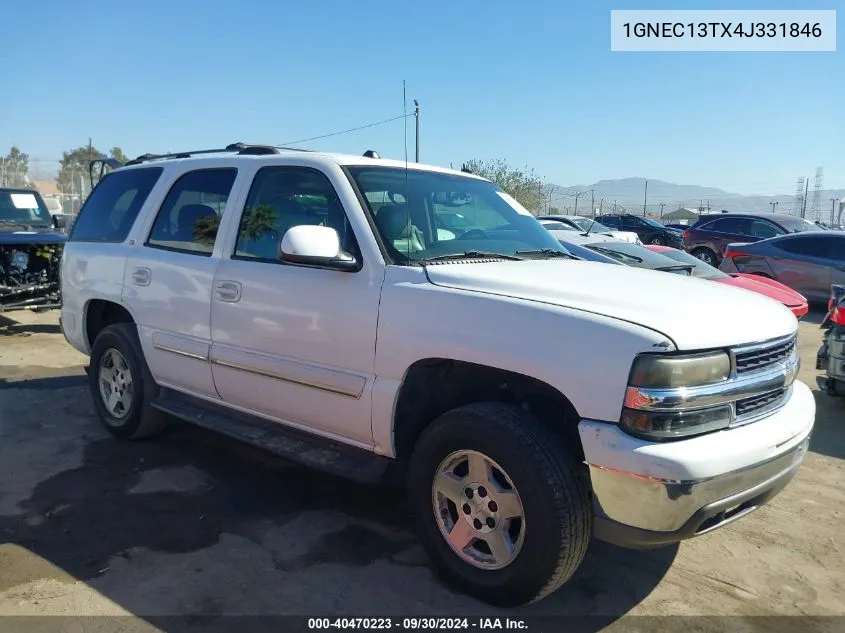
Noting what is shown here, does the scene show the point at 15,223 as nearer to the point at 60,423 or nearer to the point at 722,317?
the point at 60,423

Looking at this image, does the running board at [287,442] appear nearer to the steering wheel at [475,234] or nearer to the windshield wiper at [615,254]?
the steering wheel at [475,234]

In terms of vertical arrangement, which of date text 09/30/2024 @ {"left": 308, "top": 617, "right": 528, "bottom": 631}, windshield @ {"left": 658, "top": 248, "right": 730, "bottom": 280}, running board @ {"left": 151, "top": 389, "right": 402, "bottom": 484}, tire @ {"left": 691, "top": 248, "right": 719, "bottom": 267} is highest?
windshield @ {"left": 658, "top": 248, "right": 730, "bottom": 280}

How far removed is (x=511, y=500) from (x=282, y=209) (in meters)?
2.05

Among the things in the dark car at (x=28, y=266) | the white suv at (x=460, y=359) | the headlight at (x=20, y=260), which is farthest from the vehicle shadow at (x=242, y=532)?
the headlight at (x=20, y=260)

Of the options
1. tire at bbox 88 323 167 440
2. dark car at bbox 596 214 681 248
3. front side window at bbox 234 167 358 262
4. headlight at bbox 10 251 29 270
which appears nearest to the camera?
front side window at bbox 234 167 358 262

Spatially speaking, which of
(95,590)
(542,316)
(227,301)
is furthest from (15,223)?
(542,316)

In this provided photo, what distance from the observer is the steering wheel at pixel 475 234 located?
148 inches

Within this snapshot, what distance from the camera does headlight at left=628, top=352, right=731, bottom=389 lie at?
254cm

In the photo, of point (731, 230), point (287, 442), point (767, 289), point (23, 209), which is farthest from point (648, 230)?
point (287, 442)

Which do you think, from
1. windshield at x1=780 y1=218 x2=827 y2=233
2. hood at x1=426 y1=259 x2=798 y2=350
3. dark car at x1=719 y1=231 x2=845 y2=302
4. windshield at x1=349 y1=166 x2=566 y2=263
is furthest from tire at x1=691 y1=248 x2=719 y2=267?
hood at x1=426 y1=259 x2=798 y2=350

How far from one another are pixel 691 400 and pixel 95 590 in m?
2.67

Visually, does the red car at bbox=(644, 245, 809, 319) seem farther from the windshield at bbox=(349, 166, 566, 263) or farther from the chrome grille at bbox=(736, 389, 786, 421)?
the chrome grille at bbox=(736, 389, 786, 421)

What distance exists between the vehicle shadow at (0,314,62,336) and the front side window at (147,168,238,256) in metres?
5.79

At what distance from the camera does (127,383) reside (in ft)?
16.2
